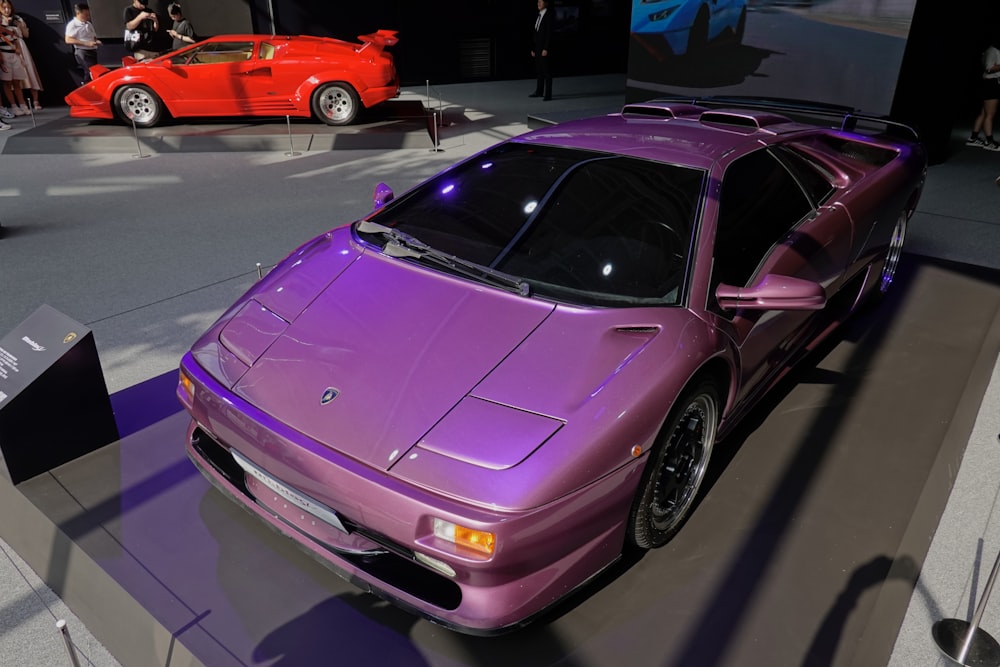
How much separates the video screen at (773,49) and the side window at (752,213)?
610cm

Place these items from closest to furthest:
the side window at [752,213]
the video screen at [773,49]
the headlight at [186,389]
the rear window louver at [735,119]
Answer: the headlight at [186,389], the side window at [752,213], the rear window louver at [735,119], the video screen at [773,49]

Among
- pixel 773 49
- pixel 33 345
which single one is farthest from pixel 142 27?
pixel 33 345

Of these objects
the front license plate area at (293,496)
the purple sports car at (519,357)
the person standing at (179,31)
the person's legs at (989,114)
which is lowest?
the person's legs at (989,114)

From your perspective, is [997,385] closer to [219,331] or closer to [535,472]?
[535,472]

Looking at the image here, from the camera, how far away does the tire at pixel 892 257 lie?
4500mm

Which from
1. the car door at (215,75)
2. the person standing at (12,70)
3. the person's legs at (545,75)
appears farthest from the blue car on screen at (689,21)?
the person standing at (12,70)

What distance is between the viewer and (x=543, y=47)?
1238 centimetres

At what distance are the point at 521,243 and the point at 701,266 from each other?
0.67m

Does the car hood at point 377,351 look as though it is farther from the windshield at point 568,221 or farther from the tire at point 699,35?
the tire at point 699,35

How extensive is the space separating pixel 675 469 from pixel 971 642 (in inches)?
41.7

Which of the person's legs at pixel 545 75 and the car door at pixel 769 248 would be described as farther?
the person's legs at pixel 545 75

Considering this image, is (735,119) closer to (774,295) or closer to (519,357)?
(774,295)

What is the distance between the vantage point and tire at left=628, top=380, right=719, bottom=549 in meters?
2.33

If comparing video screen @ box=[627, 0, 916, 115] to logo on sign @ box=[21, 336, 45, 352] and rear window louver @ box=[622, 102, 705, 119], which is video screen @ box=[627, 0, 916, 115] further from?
logo on sign @ box=[21, 336, 45, 352]
